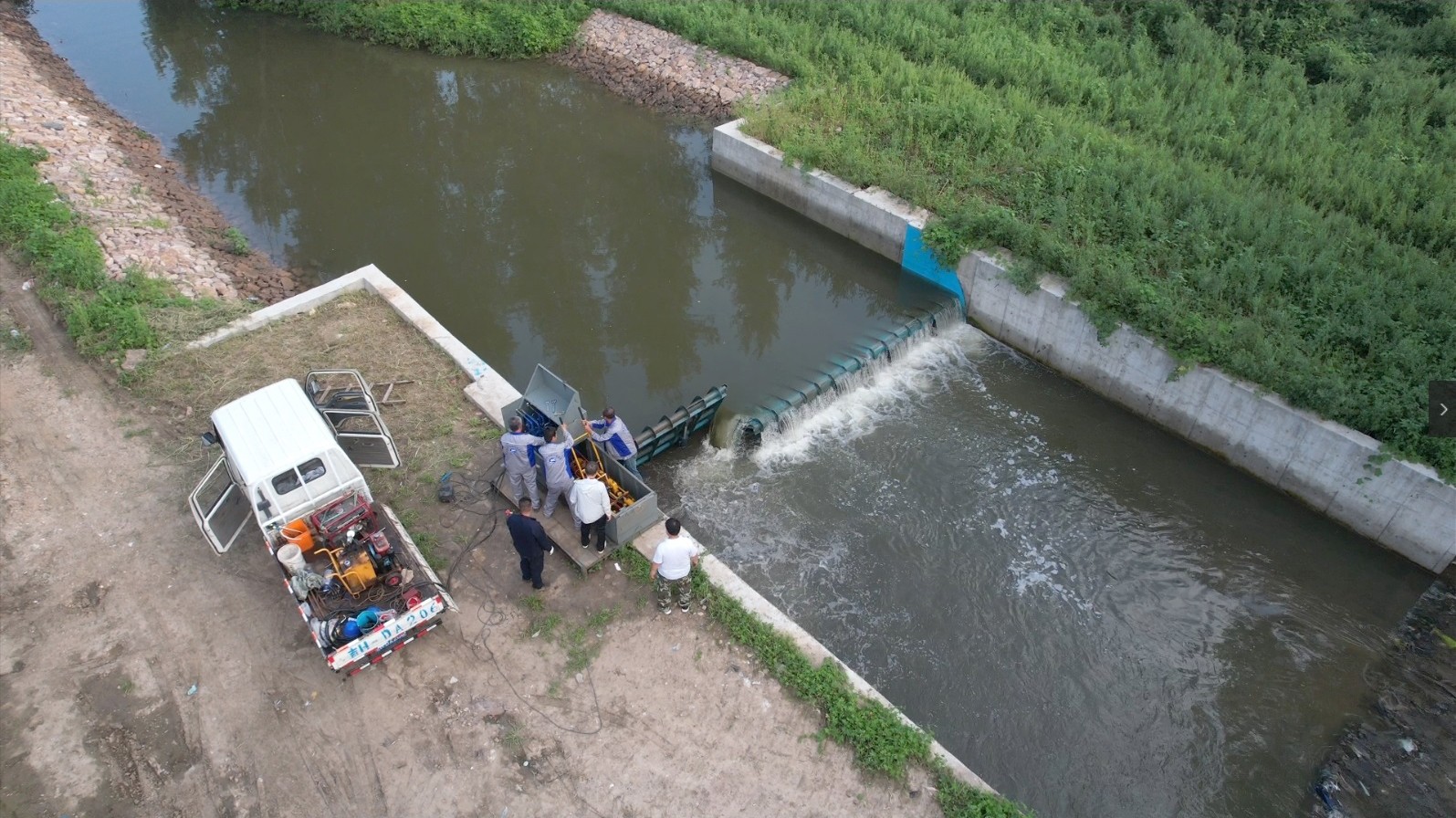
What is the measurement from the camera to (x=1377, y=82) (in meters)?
18.1

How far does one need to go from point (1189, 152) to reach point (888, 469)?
31.4 ft

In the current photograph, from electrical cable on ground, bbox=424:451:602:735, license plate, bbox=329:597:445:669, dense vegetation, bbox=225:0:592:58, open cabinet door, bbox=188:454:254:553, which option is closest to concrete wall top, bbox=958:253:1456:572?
electrical cable on ground, bbox=424:451:602:735

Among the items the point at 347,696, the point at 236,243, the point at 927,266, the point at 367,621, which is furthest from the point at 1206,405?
the point at 236,243

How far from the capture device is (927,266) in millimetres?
16109

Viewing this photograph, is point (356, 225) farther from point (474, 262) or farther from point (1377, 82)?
point (1377, 82)

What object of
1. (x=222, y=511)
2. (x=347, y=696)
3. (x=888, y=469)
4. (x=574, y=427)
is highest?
(x=574, y=427)

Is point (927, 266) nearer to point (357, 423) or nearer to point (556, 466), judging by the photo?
point (556, 466)

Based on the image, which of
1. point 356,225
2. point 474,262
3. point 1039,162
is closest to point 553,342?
point 474,262

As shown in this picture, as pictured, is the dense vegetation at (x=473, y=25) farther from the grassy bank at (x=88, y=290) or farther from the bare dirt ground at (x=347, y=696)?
the bare dirt ground at (x=347, y=696)

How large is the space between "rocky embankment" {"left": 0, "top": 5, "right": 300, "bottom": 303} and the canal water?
757 millimetres

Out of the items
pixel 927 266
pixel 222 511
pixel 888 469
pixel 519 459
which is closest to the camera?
pixel 519 459

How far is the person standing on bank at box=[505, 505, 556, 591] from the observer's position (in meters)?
9.05

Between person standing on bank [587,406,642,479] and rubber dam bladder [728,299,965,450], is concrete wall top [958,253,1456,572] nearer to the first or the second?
rubber dam bladder [728,299,965,450]

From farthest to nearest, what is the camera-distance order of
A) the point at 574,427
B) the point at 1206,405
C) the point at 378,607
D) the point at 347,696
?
the point at 1206,405 → the point at 574,427 → the point at 378,607 → the point at 347,696
